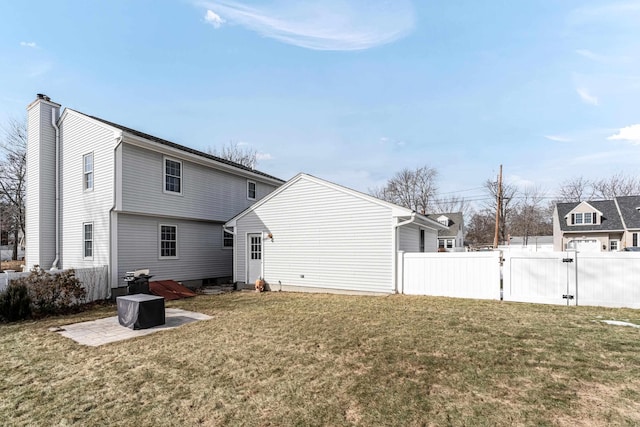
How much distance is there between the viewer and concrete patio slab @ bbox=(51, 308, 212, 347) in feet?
19.3

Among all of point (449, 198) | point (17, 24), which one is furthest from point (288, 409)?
point (449, 198)

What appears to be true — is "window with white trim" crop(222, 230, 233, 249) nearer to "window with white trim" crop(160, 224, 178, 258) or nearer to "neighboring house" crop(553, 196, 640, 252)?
"window with white trim" crop(160, 224, 178, 258)

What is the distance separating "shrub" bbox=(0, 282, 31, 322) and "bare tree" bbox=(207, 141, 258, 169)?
78.6 feet

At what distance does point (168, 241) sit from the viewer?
41.0 ft

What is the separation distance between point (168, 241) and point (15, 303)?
5.17 meters

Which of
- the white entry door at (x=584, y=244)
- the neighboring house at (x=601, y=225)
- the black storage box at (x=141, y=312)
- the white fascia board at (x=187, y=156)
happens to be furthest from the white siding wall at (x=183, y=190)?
the neighboring house at (x=601, y=225)

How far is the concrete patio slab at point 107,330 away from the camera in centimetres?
588

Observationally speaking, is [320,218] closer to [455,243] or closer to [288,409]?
[288,409]

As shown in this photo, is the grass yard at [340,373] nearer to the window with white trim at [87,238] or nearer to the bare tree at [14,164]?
the window with white trim at [87,238]

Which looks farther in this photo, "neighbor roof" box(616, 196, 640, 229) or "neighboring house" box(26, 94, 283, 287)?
"neighbor roof" box(616, 196, 640, 229)

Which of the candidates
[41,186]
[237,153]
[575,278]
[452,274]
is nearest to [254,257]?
[452,274]

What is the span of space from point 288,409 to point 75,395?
8.17ft

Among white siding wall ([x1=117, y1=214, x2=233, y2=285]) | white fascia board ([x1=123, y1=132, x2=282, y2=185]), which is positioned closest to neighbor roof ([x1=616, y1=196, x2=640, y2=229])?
white fascia board ([x1=123, y1=132, x2=282, y2=185])

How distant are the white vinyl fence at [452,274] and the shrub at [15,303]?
1007cm
